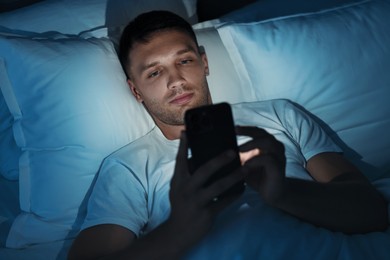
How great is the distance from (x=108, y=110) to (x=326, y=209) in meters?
0.63

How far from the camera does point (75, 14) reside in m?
1.35

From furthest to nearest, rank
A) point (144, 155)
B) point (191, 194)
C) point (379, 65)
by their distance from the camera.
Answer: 1. point (379, 65)
2. point (144, 155)
3. point (191, 194)

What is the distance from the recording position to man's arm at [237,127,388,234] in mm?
798

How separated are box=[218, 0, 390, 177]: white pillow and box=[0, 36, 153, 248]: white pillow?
44 centimetres

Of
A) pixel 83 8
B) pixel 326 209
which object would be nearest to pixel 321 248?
pixel 326 209

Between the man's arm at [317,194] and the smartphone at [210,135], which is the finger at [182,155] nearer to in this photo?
the smartphone at [210,135]

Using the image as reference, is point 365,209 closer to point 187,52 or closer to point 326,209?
point 326,209

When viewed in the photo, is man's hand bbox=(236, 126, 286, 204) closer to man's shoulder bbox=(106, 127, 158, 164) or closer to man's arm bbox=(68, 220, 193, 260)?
man's arm bbox=(68, 220, 193, 260)

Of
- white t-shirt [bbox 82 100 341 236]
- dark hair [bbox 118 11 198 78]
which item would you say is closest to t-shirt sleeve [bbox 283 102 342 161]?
white t-shirt [bbox 82 100 341 236]

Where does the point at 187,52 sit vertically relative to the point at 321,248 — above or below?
above

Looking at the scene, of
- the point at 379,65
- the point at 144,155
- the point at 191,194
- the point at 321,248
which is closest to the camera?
the point at 191,194

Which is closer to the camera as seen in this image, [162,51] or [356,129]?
[162,51]

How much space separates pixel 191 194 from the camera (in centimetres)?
74

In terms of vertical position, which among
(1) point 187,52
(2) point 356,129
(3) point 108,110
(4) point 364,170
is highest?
(1) point 187,52
